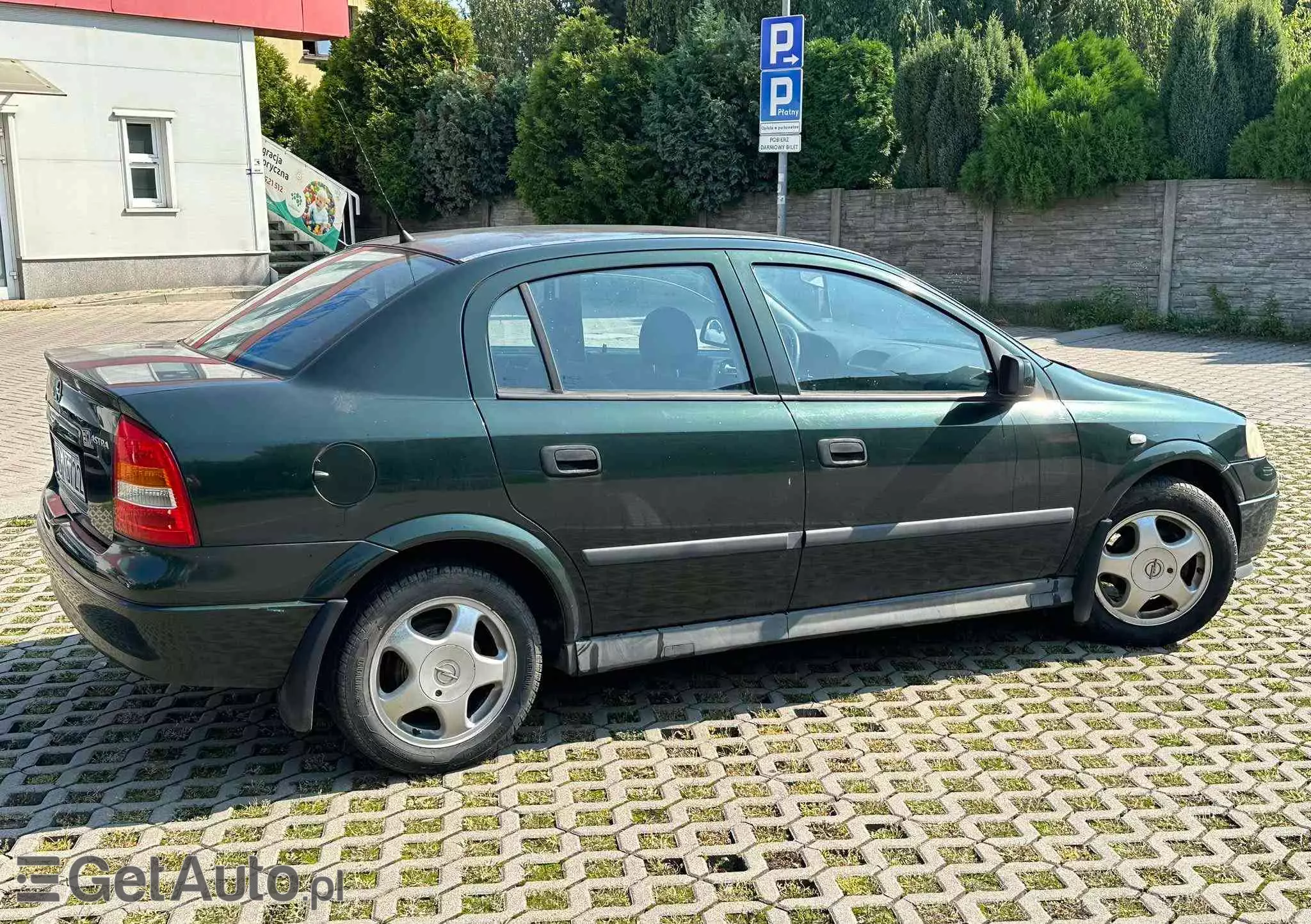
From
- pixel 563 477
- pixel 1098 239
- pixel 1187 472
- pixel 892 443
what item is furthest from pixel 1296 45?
pixel 563 477

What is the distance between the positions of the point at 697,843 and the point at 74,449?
2.28 m

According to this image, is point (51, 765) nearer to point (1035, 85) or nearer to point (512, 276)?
point (512, 276)

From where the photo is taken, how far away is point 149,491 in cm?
365

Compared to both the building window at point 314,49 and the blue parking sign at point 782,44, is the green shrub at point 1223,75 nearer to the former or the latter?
the blue parking sign at point 782,44

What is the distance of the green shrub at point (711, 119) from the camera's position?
71.8 feet

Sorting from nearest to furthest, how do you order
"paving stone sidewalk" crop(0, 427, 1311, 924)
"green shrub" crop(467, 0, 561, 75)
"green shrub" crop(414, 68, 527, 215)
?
"paving stone sidewalk" crop(0, 427, 1311, 924) → "green shrub" crop(414, 68, 527, 215) → "green shrub" crop(467, 0, 561, 75)

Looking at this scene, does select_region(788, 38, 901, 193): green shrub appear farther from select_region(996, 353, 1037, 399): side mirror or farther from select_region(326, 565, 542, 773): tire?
select_region(326, 565, 542, 773): tire

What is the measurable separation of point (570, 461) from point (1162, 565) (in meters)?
2.67

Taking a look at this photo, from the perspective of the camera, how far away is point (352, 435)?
3.79m

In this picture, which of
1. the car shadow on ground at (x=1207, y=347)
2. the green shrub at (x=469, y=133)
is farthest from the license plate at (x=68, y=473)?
the green shrub at (x=469, y=133)

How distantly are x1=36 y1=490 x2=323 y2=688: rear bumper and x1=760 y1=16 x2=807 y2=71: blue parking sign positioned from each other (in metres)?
11.3

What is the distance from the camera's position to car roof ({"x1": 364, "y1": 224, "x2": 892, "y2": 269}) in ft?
14.2

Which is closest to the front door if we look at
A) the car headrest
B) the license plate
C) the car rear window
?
the car headrest

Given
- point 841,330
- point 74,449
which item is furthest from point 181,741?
point 841,330
